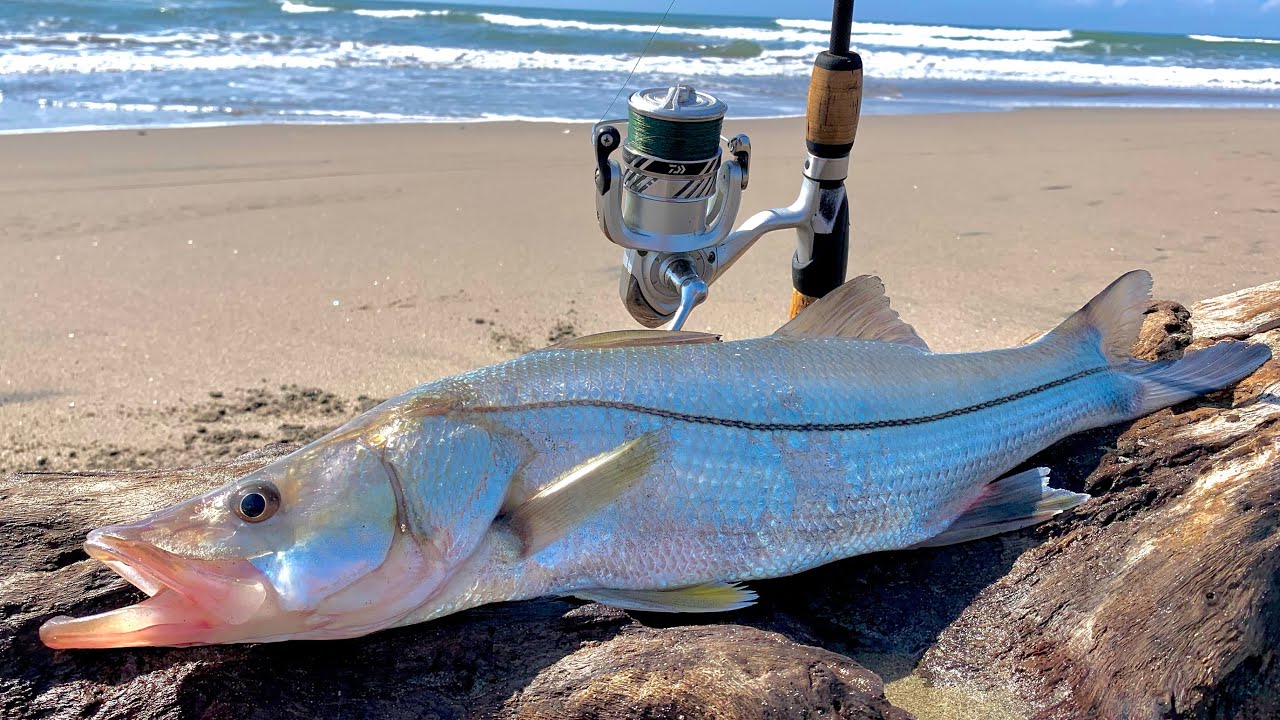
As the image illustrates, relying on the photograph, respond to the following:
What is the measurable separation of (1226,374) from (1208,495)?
2.06 feet

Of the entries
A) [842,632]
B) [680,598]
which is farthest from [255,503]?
[842,632]

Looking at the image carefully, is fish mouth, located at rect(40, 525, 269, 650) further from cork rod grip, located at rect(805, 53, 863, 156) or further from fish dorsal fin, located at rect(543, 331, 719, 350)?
cork rod grip, located at rect(805, 53, 863, 156)

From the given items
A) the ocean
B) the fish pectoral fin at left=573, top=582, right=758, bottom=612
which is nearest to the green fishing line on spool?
the fish pectoral fin at left=573, top=582, right=758, bottom=612

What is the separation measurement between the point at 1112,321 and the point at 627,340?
1433mm

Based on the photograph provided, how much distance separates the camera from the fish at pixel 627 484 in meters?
1.78

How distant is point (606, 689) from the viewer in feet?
5.88

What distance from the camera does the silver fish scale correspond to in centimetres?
208

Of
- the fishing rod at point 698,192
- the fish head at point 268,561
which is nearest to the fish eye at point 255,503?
the fish head at point 268,561

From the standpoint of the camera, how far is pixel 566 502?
6.48ft

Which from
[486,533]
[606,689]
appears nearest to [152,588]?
[486,533]

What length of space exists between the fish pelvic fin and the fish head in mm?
1850

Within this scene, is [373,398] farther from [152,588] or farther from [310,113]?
[310,113]

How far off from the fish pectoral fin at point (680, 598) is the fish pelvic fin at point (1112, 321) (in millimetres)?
1219

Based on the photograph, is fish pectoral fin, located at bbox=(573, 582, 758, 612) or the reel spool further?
the reel spool
